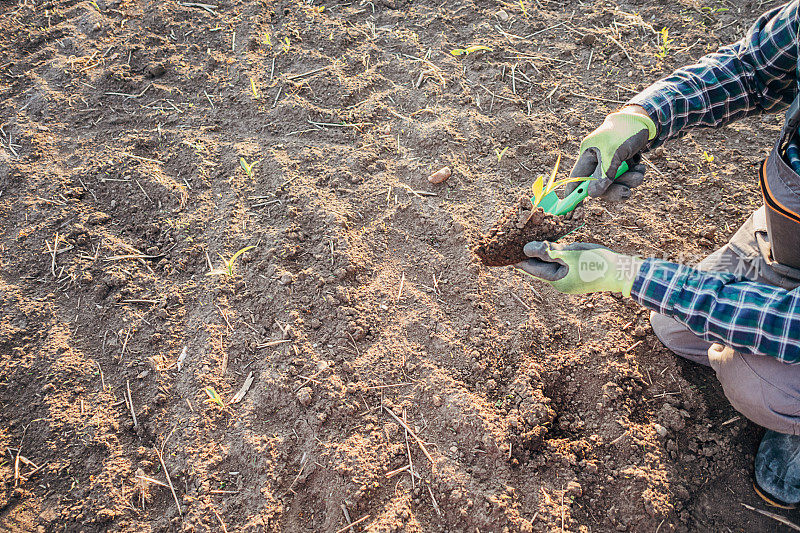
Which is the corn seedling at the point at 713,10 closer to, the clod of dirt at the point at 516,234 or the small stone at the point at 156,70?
the clod of dirt at the point at 516,234

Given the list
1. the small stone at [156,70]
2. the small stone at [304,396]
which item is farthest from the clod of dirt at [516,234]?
the small stone at [156,70]

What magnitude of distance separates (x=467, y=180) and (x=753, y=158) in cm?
136

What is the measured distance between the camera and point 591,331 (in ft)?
6.19

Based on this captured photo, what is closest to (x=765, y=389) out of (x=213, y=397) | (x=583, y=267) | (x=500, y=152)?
(x=583, y=267)

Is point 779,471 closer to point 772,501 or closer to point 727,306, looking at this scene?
point 772,501

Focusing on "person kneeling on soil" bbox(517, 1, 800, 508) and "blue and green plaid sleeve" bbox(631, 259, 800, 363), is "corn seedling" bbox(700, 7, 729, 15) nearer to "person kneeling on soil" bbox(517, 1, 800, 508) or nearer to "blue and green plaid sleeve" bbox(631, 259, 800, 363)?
"person kneeling on soil" bbox(517, 1, 800, 508)

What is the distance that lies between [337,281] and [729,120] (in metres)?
1.67

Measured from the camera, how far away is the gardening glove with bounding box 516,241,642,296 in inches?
61.9

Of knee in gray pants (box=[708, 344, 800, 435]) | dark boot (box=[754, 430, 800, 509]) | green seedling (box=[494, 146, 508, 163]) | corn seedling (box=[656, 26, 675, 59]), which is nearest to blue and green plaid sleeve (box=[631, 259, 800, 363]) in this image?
knee in gray pants (box=[708, 344, 800, 435])

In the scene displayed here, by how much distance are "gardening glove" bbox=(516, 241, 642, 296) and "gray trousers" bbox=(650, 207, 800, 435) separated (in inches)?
16.0

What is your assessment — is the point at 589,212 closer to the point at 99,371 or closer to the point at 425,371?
the point at 425,371

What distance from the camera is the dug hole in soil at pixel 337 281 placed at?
5.17 ft

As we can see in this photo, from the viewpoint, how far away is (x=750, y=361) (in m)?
1.58

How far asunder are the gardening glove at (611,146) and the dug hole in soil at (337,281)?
359 millimetres
